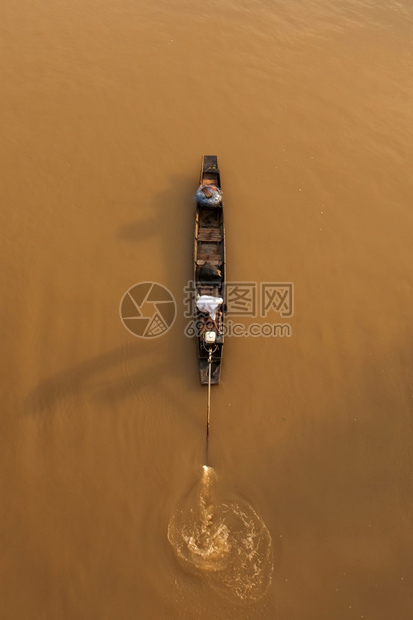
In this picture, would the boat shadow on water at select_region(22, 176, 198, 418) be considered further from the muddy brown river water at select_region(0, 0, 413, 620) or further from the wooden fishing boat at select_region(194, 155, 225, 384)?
the wooden fishing boat at select_region(194, 155, 225, 384)

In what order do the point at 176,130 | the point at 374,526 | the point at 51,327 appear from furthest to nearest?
the point at 176,130 → the point at 51,327 → the point at 374,526


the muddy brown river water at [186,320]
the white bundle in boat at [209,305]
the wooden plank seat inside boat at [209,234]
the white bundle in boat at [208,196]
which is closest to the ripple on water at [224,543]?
the muddy brown river water at [186,320]

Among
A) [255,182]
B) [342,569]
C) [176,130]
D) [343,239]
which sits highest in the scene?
[176,130]

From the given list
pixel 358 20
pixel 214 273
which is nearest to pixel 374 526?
pixel 214 273

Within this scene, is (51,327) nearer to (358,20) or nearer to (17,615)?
(17,615)

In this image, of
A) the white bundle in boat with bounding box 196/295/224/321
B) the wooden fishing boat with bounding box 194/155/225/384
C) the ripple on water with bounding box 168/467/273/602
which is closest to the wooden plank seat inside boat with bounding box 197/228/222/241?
the wooden fishing boat with bounding box 194/155/225/384

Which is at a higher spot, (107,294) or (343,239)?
(343,239)
